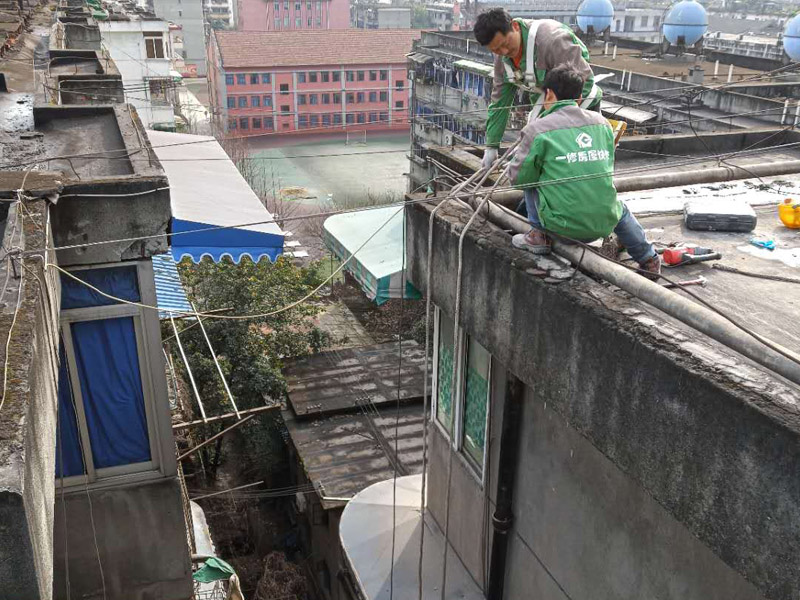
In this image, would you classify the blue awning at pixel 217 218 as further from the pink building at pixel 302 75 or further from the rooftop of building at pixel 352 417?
the pink building at pixel 302 75

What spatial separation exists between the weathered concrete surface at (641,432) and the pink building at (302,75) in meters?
40.6

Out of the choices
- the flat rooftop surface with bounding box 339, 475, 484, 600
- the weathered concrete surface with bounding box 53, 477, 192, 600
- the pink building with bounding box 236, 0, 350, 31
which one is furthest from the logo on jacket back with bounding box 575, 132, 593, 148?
the pink building with bounding box 236, 0, 350, 31

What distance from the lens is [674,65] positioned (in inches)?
928

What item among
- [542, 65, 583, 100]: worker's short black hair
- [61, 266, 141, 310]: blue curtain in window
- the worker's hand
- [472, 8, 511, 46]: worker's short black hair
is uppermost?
[472, 8, 511, 46]: worker's short black hair

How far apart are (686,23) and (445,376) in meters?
20.1

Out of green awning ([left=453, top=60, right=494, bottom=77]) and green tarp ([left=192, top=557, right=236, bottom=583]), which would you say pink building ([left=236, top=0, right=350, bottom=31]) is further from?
green tarp ([left=192, top=557, right=236, bottom=583])

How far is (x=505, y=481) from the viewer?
18.8ft

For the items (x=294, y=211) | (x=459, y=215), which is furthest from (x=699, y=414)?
(x=294, y=211)

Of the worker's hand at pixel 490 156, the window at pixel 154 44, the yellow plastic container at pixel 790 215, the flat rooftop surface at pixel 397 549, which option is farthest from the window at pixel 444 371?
the window at pixel 154 44

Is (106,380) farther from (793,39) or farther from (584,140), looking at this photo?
(793,39)

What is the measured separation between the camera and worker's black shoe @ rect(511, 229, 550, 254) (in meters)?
4.48

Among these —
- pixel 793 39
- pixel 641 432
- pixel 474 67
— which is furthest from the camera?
pixel 474 67

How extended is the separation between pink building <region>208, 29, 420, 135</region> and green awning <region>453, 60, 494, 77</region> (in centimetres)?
1659

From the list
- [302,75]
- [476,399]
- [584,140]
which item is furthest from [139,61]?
[584,140]
